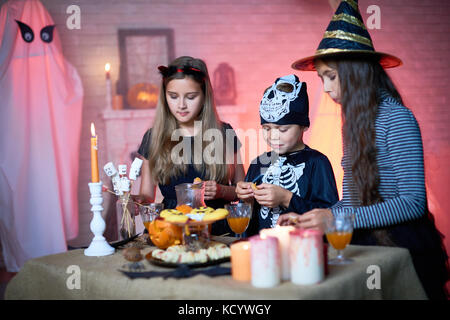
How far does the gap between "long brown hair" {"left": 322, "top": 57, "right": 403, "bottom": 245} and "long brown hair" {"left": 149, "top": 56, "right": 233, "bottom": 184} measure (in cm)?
88

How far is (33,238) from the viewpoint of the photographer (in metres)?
4.41

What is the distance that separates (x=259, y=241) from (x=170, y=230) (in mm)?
489

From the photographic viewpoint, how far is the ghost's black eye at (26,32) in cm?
438

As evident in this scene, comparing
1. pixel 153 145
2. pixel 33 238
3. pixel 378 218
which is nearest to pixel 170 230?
pixel 378 218

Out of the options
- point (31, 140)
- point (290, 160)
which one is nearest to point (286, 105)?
point (290, 160)

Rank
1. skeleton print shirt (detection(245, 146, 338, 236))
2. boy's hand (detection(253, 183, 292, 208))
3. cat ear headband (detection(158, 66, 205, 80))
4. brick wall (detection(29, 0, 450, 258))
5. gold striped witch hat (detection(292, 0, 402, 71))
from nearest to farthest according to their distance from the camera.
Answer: gold striped witch hat (detection(292, 0, 402, 71)), boy's hand (detection(253, 183, 292, 208)), skeleton print shirt (detection(245, 146, 338, 236)), cat ear headband (detection(158, 66, 205, 80)), brick wall (detection(29, 0, 450, 258))

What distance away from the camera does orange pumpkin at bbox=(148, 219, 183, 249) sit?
164 cm

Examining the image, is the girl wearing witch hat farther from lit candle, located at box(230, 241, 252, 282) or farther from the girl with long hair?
the girl with long hair

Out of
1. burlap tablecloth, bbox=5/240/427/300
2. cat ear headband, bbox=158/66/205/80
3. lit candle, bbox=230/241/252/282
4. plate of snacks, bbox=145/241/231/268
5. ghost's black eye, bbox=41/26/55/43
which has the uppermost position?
ghost's black eye, bbox=41/26/55/43

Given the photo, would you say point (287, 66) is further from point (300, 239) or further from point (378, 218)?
point (300, 239)

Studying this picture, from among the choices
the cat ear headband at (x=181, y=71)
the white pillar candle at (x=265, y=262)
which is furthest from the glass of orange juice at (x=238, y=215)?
the cat ear headband at (x=181, y=71)

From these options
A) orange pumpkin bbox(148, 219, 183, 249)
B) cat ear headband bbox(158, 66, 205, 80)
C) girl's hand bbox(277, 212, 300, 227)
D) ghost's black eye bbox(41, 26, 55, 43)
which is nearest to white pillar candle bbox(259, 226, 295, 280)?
girl's hand bbox(277, 212, 300, 227)

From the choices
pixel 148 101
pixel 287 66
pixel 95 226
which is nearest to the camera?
pixel 95 226

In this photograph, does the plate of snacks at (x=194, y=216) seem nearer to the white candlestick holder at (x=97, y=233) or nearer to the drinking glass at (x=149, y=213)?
the drinking glass at (x=149, y=213)
